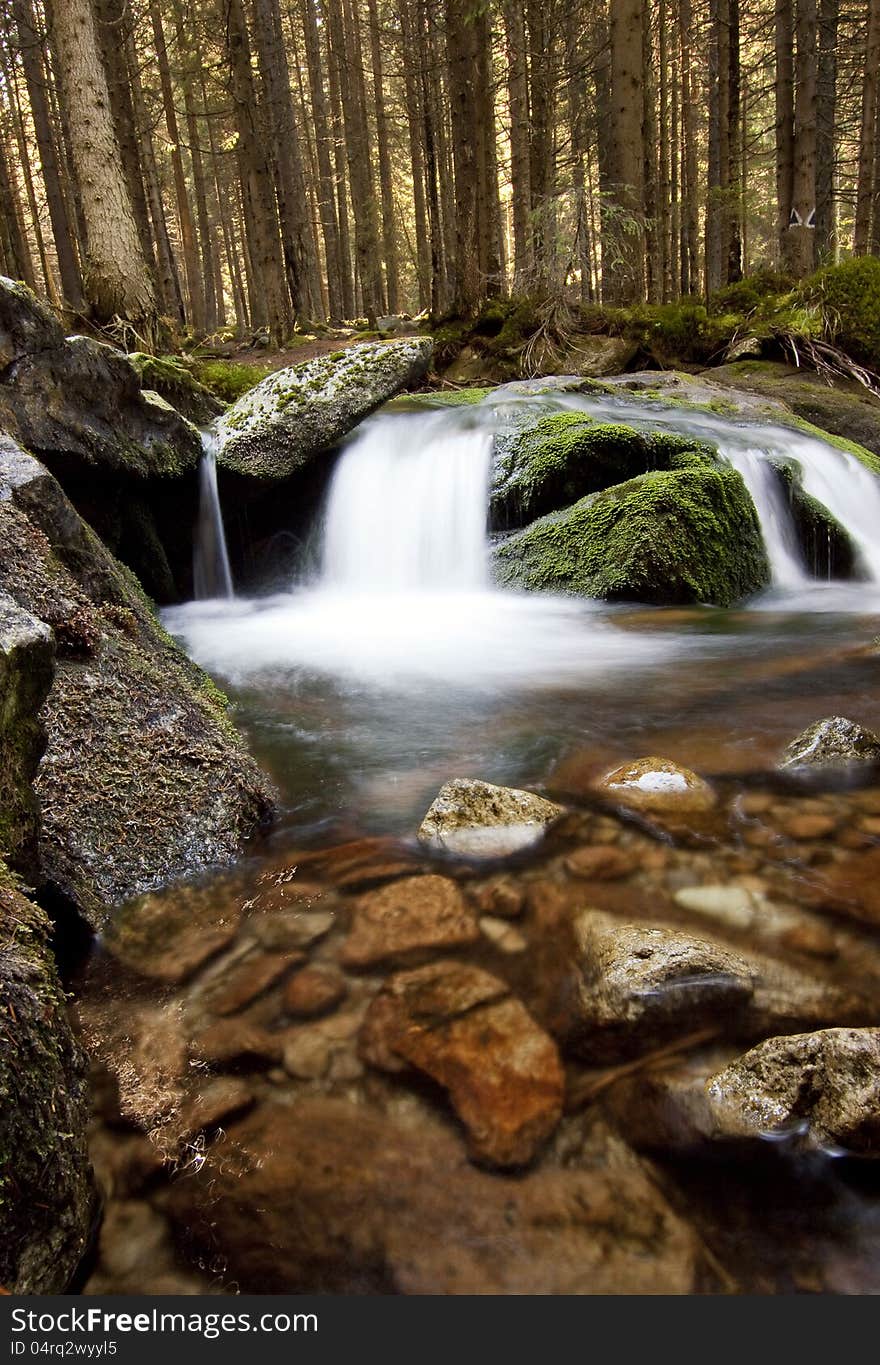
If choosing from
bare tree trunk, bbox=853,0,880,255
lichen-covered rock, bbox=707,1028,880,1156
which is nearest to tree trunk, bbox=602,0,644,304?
bare tree trunk, bbox=853,0,880,255

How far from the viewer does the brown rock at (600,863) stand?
275 cm

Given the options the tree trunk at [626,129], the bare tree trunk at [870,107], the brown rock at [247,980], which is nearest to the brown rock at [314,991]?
the brown rock at [247,980]

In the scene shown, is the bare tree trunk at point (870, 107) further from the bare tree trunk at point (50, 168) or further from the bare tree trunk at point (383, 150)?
the bare tree trunk at point (50, 168)

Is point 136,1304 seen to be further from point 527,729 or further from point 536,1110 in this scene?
point 527,729

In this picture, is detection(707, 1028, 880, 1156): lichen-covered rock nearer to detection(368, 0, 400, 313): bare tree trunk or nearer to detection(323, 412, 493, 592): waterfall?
detection(323, 412, 493, 592): waterfall

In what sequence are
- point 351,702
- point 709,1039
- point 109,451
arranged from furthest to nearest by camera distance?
point 109,451
point 351,702
point 709,1039

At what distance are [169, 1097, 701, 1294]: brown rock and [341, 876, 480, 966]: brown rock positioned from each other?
60 cm

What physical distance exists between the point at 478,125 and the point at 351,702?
11.7 meters

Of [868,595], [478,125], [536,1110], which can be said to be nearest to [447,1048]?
[536,1110]

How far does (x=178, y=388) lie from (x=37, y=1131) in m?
8.05

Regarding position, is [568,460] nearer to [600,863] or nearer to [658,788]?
[658,788]

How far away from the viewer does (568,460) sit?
7.68 metres

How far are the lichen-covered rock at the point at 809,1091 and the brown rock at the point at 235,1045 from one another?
1085 mm

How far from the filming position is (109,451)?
605cm
